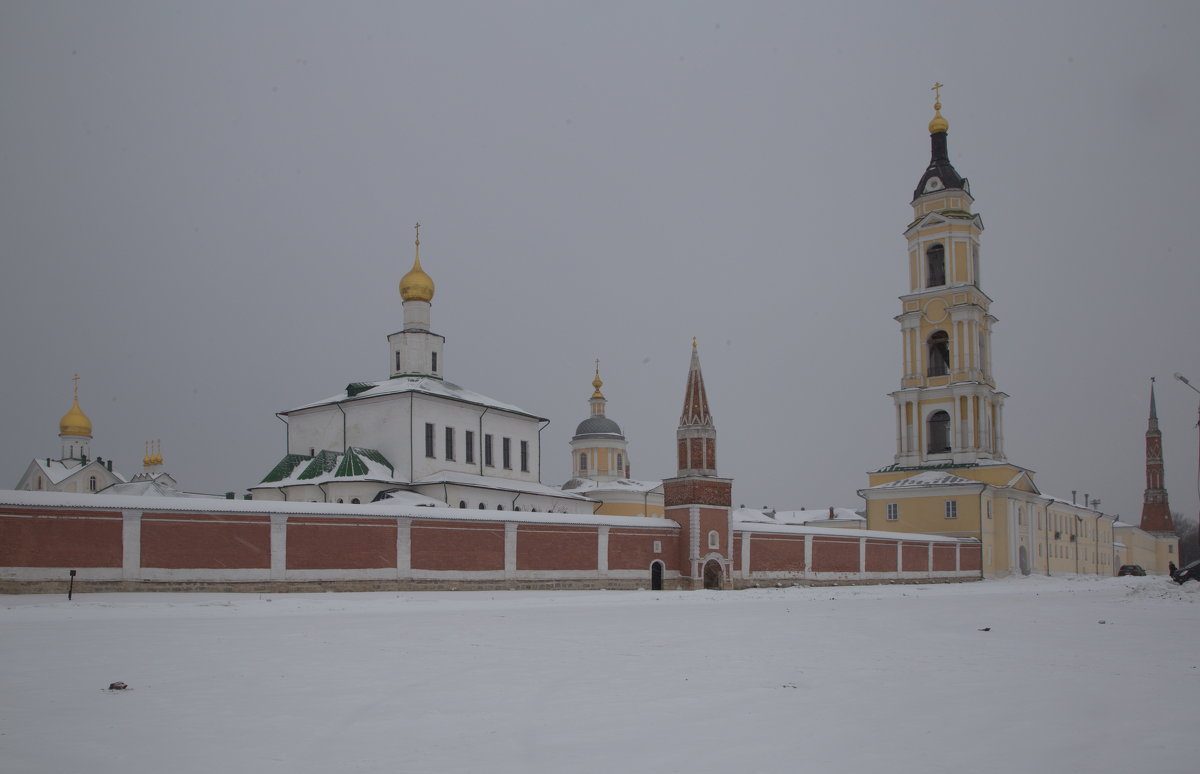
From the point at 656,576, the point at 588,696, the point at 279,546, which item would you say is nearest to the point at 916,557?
the point at 656,576

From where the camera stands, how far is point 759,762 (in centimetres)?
654

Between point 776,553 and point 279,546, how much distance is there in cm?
1876

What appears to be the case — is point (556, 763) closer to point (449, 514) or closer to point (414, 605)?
point (414, 605)

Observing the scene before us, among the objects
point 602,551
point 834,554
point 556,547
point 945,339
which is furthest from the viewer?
point 945,339

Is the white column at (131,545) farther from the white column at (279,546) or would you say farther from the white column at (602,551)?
the white column at (602,551)

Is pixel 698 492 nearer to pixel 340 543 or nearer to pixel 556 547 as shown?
pixel 556 547

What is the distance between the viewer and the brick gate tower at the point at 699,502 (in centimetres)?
3294

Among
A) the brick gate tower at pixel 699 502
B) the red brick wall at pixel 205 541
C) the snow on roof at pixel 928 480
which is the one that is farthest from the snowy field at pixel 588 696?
the snow on roof at pixel 928 480

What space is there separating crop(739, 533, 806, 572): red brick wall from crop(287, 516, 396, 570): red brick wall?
14.2 metres

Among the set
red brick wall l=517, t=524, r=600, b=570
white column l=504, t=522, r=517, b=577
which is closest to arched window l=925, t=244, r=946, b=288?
red brick wall l=517, t=524, r=600, b=570

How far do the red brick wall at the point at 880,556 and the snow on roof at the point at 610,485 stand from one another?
853 inches

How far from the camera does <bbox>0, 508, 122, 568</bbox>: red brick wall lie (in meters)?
20.5

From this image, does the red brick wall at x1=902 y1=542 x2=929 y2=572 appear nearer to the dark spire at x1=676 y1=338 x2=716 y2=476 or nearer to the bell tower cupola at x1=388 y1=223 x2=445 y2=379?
the dark spire at x1=676 y1=338 x2=716 y2=476

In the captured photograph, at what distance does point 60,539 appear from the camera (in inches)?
830
